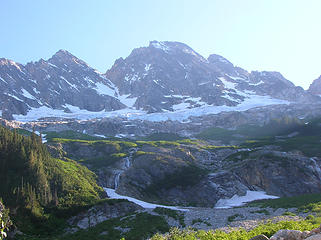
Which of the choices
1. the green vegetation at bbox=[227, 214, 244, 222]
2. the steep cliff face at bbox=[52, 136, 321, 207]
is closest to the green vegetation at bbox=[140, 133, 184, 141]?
the steep cliff face at bbox=[52, 136, 321, 207]

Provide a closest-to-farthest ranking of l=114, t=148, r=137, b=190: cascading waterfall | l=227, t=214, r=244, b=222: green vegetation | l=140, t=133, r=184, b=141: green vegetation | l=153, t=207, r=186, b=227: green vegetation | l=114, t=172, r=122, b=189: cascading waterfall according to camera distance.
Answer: l=227, t=214, r=244, b=222: green vegetation, l=153, t=207, r=186, b=227: green vegetation, l=114, t=172, r=122, b=189: cascading waterfall, l=114, t=148, r=137, b=190: cascading waterfall, l=140, t=133, r=184, b=141: green vegetation

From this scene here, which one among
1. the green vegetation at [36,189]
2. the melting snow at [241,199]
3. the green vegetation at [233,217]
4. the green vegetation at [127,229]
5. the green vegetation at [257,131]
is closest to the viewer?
the green vegetation at [127,229]

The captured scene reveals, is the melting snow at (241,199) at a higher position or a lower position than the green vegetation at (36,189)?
lower

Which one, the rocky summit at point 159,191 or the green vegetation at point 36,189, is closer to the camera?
the rocky summit at point 159,191

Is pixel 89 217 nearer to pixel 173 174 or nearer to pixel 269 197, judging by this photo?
pixel 173 174

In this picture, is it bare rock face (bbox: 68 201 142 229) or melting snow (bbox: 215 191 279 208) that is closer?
bare rock face (bbox: 68 201 142 229)

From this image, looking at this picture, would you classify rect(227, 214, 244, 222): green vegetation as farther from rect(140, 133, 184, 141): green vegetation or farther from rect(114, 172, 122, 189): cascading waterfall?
rect(140, 133, 184, 141): green vegetation

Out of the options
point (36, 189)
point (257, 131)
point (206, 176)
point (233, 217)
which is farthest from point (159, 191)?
point (257, 131)

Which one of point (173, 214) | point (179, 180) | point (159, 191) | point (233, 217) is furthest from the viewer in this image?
point (179, 180)

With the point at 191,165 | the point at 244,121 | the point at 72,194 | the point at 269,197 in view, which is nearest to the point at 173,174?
the point at 191,165

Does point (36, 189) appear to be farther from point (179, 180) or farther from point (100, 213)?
point (179, 180)

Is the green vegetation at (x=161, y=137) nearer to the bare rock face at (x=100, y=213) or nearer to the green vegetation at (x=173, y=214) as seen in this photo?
the bare rock face at (x=100, y=213)

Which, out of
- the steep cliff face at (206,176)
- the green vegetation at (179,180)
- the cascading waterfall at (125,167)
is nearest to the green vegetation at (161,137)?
the cascading waterfall at (125,167)

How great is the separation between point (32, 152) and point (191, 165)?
42565 mm
